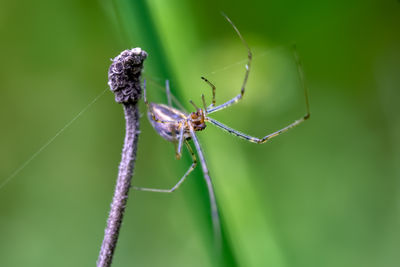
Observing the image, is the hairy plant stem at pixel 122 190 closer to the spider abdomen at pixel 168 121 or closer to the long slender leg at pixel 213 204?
the long slender leg at pixel 213 204

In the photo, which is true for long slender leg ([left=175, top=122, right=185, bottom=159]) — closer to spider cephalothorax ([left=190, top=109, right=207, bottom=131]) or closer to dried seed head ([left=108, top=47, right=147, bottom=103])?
spider cephalothorax ([left=190, top=109, right=207, bottom=131])

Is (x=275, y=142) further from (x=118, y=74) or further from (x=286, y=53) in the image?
(x=118, y=74)

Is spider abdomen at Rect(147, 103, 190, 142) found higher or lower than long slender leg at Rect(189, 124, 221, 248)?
higher

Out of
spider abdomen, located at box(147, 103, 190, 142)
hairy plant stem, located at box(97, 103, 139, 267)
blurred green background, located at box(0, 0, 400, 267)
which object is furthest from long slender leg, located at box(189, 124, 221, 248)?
hairy plant stem, located at box(97, 103, 139, 267)

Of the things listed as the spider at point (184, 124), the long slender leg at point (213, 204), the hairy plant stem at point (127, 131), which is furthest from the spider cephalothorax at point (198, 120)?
the hairy plant stem at point (127, 131)

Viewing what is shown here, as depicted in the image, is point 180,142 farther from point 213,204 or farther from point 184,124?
point 213,204

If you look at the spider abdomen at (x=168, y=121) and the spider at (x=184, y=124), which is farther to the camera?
the spider abdomen at (x=168, y=121)

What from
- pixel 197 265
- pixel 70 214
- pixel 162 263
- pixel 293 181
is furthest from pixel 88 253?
pixel 293 181
